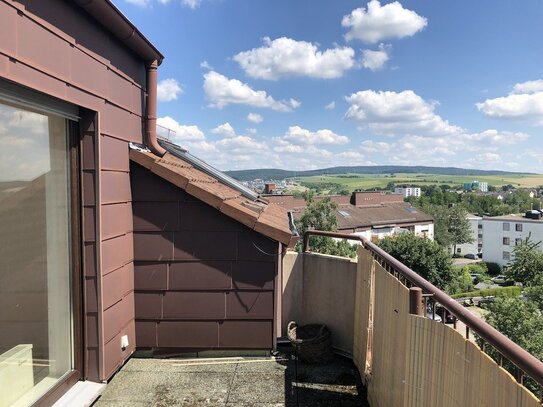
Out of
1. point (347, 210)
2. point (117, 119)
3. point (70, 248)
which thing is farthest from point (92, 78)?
point (347, 210)

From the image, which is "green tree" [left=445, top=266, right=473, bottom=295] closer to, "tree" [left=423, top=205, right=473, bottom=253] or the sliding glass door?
"tree" [left=423, top=205, right=473, bottom=253]

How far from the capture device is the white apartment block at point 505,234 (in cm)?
6041

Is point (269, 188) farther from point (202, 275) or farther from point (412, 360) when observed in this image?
point (412, 360)

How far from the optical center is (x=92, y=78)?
334 centimetres

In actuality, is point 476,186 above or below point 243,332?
above

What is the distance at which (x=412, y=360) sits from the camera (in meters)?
2.26

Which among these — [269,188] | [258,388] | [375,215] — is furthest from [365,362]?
[375,215]

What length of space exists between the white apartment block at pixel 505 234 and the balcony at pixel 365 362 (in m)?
65.1

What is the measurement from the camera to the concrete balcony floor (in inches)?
134

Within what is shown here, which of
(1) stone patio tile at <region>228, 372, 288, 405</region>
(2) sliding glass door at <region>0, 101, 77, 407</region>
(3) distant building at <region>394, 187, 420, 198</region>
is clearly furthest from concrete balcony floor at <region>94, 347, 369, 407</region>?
(3) distant building at <region>394, 187, 420, 198</region>

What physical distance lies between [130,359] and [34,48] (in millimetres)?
3006

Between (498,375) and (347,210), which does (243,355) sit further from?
(347,210)

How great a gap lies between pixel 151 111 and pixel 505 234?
2726 inches

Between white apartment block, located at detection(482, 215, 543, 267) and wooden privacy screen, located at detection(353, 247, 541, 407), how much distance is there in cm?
6582
